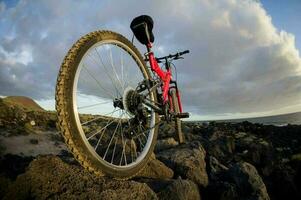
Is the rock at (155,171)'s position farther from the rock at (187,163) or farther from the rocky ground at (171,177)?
the rock at (187,163)

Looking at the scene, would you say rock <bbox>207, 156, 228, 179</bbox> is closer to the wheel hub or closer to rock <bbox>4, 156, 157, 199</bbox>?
the wheel hub

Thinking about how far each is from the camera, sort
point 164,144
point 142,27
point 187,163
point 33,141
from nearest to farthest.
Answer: point 142,27, point 187,163, point 164,144, point 33,141

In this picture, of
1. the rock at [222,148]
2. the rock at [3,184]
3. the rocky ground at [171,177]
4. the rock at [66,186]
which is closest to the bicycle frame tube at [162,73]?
the rocky ground at [171,177]

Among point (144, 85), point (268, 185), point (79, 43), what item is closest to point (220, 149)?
point (268, 185)

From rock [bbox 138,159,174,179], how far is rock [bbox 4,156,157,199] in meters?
1.53

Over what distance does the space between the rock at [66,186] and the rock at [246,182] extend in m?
3.48

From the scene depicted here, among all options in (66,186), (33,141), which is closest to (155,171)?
(66,186)

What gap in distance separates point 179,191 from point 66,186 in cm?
174

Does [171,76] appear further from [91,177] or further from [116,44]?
[91,177]

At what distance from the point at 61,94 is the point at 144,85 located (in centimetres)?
268

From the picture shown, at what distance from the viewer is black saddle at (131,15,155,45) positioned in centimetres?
601

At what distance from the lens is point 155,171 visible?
5531mm

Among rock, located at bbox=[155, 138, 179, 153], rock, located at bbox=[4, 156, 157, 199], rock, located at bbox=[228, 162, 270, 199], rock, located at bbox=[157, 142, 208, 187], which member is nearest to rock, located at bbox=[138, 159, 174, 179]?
rock, located at bbox=[157, 142, 208, 187]

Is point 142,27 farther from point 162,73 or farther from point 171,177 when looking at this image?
point 171,177
